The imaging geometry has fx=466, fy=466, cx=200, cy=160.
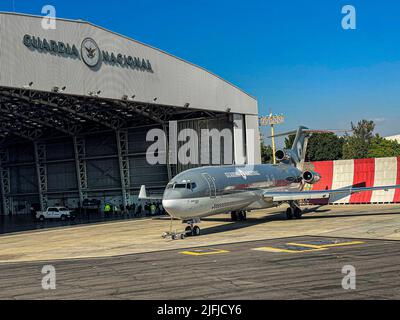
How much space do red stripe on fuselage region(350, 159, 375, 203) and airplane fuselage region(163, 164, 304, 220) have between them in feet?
37.6

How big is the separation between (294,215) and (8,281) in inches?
895

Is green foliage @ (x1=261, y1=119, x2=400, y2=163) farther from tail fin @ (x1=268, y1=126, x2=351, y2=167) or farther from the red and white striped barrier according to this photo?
tail fin @ (x1=268, y1=126, x2=351, y2=167)

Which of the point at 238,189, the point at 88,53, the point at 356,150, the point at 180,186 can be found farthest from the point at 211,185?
the point at 356,150

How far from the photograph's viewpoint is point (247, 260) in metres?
15.9

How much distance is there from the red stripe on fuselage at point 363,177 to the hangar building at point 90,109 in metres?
11.1

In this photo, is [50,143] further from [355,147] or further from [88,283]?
[355,147]

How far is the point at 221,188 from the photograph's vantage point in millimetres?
26484

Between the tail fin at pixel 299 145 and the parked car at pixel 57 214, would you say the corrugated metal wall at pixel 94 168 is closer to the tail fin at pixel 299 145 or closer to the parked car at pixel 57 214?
the parked car at pixel 57 214

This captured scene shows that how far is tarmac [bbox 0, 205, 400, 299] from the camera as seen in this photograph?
11.1 m

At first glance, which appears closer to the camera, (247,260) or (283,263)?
(283,263)

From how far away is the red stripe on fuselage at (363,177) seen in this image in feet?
141

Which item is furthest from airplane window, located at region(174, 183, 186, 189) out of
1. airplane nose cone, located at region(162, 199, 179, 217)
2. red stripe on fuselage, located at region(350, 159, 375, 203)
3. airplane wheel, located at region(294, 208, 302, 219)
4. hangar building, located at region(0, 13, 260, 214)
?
red stripe on fuselage, located at region(350, 159, 375, 203)

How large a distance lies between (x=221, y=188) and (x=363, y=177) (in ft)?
72.4
